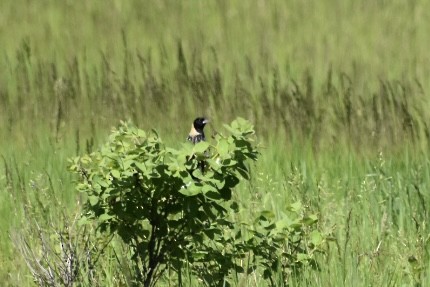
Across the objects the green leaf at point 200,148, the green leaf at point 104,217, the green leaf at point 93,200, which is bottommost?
the green leaf at point 104,217

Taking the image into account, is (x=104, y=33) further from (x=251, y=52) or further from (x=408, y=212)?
(x=408, y=212)

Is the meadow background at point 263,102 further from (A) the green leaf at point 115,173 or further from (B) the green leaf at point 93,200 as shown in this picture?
(A) the green leaf at point 115,173

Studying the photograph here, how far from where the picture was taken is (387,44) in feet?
31.2

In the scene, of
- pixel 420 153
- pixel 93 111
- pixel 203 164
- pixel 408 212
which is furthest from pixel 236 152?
pixel 93 111

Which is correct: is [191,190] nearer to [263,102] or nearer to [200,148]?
[200,148]

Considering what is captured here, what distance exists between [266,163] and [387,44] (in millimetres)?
3708

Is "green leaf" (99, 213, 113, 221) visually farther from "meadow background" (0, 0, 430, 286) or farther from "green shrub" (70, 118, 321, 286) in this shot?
"meadow background" (0, 0, 430, 286)

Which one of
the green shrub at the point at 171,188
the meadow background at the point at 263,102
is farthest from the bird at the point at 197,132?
the green shrub at the point at 171,188

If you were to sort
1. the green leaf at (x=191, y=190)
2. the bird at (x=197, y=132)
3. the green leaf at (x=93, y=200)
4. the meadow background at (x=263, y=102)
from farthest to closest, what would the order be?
the bird at (x=197, y=132) → the meadow background at (x=263, y=102) → the green leaf at (x=93, y=200) → the green leaf at (x=191, y=190)

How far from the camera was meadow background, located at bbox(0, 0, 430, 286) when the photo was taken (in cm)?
491

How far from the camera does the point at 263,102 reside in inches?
288

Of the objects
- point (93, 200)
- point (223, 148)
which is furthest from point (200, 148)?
point (93, 200)

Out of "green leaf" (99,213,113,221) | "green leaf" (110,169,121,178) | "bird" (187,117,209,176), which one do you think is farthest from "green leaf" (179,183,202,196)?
"bird" (187,117,209,176)

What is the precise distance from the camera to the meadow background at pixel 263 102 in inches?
193
